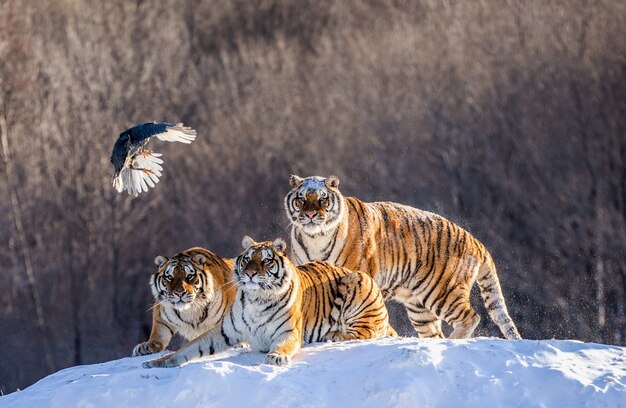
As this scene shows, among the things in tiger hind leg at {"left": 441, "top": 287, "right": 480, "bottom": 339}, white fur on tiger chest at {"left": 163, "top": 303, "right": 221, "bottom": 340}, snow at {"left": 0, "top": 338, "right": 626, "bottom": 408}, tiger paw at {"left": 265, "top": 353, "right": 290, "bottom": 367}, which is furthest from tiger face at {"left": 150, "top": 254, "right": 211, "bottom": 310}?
tiger hind leg at {"left": 441, "top": 287, "right": 480, "bottom": 339}

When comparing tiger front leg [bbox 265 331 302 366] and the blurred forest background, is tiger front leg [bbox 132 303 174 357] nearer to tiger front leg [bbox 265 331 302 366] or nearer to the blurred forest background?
tiger front leg [bbox 265 331 302 366]

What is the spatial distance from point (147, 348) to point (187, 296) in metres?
0.44

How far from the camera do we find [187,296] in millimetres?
8508

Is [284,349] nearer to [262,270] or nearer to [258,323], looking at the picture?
[258,323]

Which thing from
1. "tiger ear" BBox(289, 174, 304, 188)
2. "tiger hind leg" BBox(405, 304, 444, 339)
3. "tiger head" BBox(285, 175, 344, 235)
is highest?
"tiger ear" BBox(289, 174, 304, 188)

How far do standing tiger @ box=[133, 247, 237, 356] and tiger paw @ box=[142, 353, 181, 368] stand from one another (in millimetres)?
906

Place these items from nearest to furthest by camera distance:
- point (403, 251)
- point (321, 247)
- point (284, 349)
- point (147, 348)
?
point (284, 349) < point (147, 348) < point (321, 247) < point (403, 251)

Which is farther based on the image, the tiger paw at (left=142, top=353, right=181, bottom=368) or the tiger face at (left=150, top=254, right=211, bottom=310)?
the tiger face at (left=150, top=254, right=211, bottom=310)

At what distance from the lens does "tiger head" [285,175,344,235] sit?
966 centimetres

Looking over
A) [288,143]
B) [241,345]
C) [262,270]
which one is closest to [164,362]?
[241,345]

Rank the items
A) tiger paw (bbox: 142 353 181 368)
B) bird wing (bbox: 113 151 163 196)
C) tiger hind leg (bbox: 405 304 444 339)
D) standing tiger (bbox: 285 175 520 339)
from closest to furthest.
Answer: tiger paw (bbox: 142 353 181 368) < bird wing (bbox: 113 151 163 196) < standing tiger (bbox: 285 175 520 339) < tiger hind leg (bbox: 405 304 444 339)

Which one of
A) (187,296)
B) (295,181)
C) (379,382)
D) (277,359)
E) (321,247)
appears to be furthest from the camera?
(295,181)

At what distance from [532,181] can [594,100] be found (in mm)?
1751

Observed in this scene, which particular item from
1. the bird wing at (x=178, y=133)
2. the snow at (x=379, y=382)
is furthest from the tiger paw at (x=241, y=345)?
the bird wing at (x=178, y=133)
